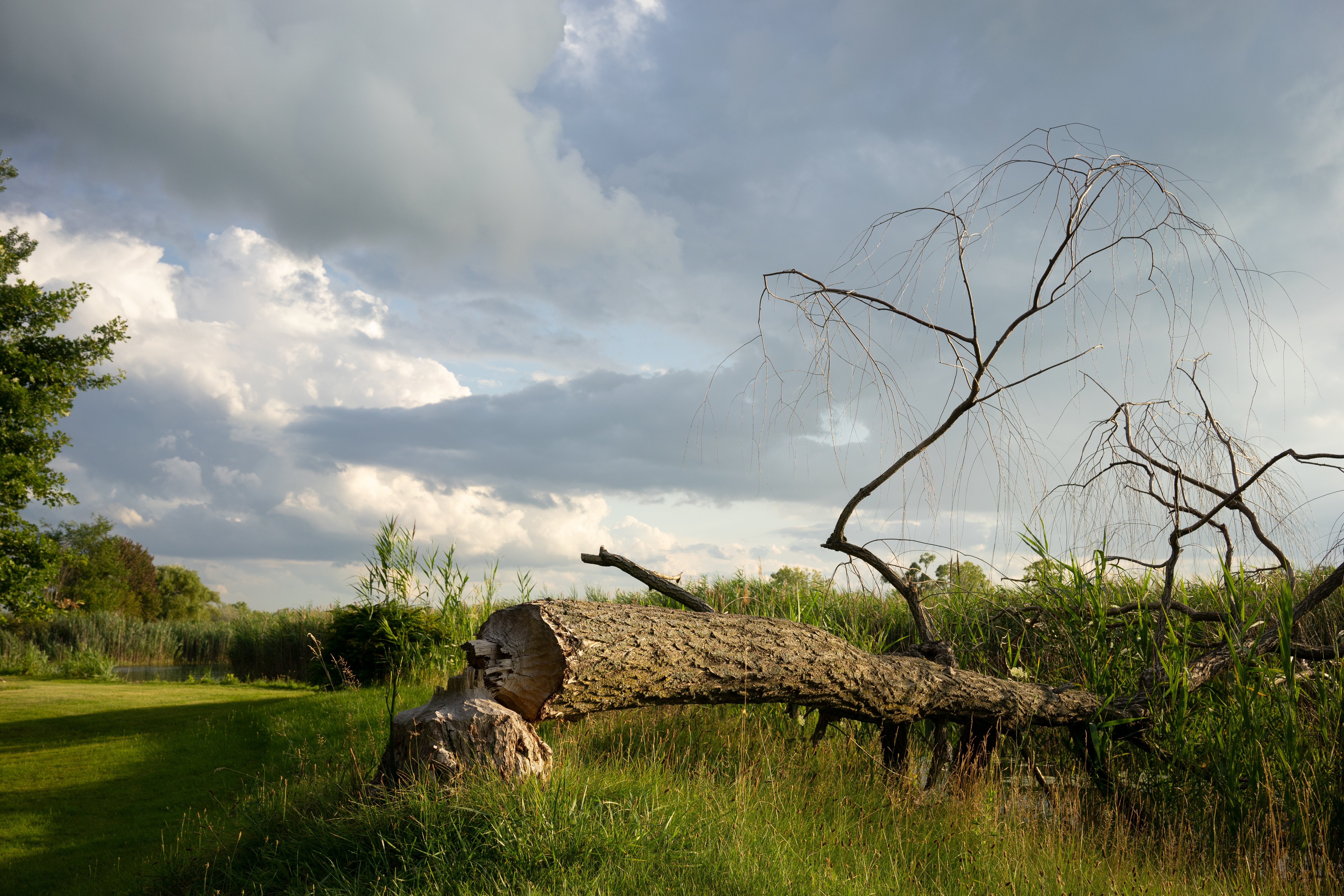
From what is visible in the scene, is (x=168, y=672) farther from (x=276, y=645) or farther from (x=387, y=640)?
(x=387, y=640)

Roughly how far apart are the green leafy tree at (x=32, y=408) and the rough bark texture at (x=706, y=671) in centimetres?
1496

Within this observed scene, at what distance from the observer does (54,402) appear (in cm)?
1465

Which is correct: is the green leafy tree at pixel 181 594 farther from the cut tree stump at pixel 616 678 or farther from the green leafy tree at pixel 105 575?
the cut tree stump at pixel 616 678

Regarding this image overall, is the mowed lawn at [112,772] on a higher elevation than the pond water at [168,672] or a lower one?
higher

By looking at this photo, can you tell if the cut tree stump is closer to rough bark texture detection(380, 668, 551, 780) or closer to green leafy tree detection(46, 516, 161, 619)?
rough bark texture detection(380, 668, 551, 780)

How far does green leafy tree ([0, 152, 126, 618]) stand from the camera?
45.0 feet

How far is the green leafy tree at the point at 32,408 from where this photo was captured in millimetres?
13727

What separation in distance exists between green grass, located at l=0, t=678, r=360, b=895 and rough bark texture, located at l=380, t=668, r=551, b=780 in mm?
2349

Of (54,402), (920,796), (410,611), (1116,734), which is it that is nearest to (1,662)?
(54,402)

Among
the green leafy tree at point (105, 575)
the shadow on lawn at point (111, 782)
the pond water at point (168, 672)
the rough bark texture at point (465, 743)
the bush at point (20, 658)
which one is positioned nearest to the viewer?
the rough bark texture at point (465, 743)

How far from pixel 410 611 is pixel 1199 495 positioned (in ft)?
33.2

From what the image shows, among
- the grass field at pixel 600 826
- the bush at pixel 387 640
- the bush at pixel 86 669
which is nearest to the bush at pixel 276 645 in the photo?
the bush at pixel 86 669

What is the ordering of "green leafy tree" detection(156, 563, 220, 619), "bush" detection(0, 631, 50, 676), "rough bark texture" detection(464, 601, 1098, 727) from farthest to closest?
"green leafy tree" detection(156, 563, 220, 619) < "bush" detection(0, 631, 50, 676) < "rough bark texture" detection(464, 601, 1098, 727)

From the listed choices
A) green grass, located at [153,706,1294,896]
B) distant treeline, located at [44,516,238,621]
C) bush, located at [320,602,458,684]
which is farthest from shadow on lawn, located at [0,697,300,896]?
distant treeline, located at [44,516,238,621]
